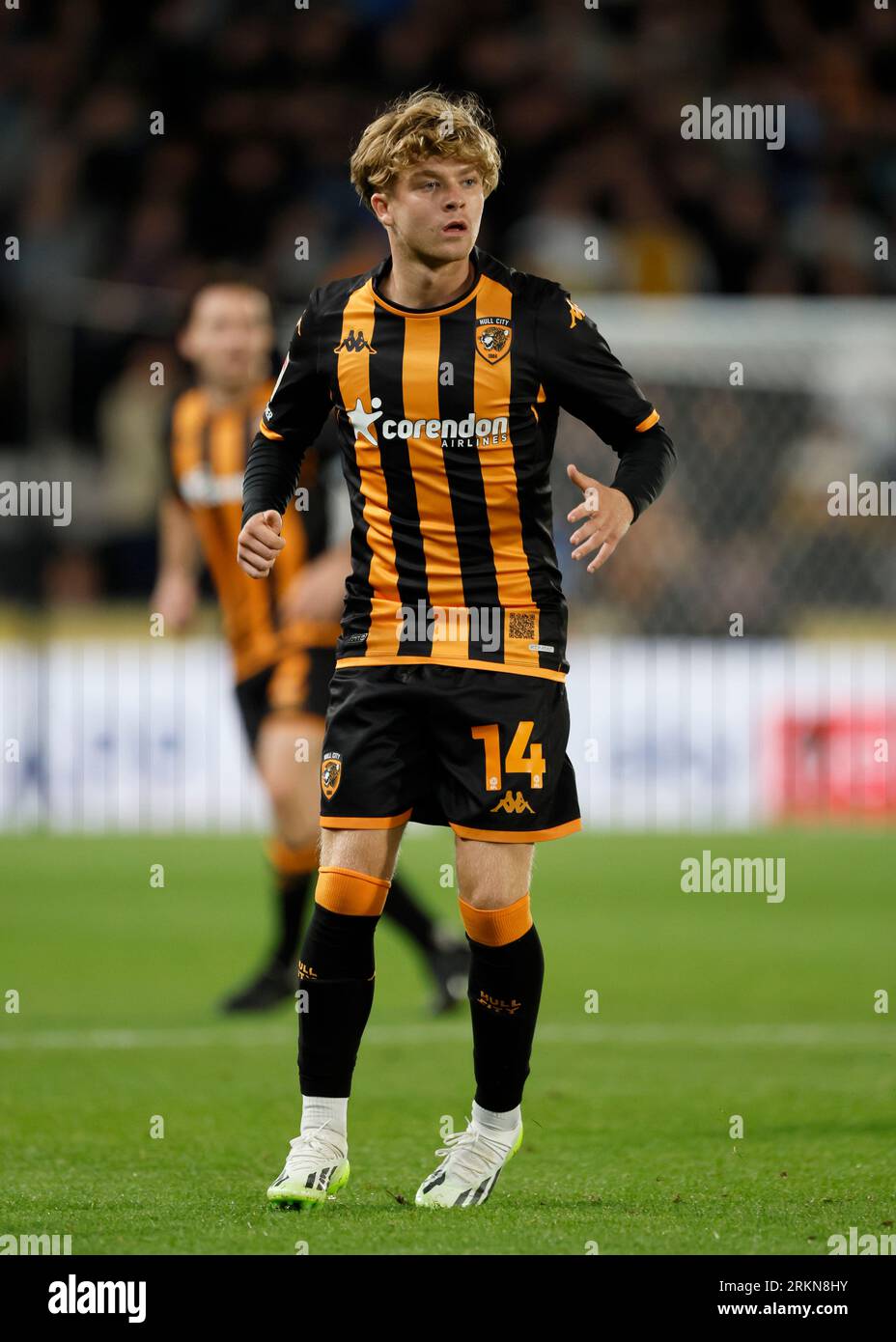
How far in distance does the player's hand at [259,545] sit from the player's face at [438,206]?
0.63 meters

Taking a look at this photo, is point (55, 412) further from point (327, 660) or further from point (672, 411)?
point (327, 660)

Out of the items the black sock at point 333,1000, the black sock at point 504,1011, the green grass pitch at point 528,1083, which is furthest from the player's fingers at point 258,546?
the green grass pitch at point 528,1083

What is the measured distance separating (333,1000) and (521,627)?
827 mm

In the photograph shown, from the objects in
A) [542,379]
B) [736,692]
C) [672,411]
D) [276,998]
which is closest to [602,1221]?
[542,379]

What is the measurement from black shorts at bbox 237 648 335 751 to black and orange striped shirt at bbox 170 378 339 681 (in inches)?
1.4

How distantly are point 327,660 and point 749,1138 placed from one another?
278 cm

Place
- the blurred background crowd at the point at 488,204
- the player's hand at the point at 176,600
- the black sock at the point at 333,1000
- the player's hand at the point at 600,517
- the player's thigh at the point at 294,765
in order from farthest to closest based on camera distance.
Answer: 1. the blurred background crowd at the point at 488,204
2. the player's hand at the point at 176,600
3. the player's thigh at the point at 294,765
4. the black sock at the point at 333,1000
5. the player's hand at the point at 600,517

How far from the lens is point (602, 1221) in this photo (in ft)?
13.0

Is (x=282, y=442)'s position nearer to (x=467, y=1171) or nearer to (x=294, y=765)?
(x=467, y=1171)

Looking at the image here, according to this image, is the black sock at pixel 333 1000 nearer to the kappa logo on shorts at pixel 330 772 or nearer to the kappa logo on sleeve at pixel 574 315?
the kappa logo on shorts at pixel 330 772

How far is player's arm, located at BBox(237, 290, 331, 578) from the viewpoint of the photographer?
425cm

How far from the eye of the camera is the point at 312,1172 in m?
4.10

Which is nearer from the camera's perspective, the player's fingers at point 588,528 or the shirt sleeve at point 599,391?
the player's fingers at point 588,528

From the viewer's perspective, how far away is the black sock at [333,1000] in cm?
418
